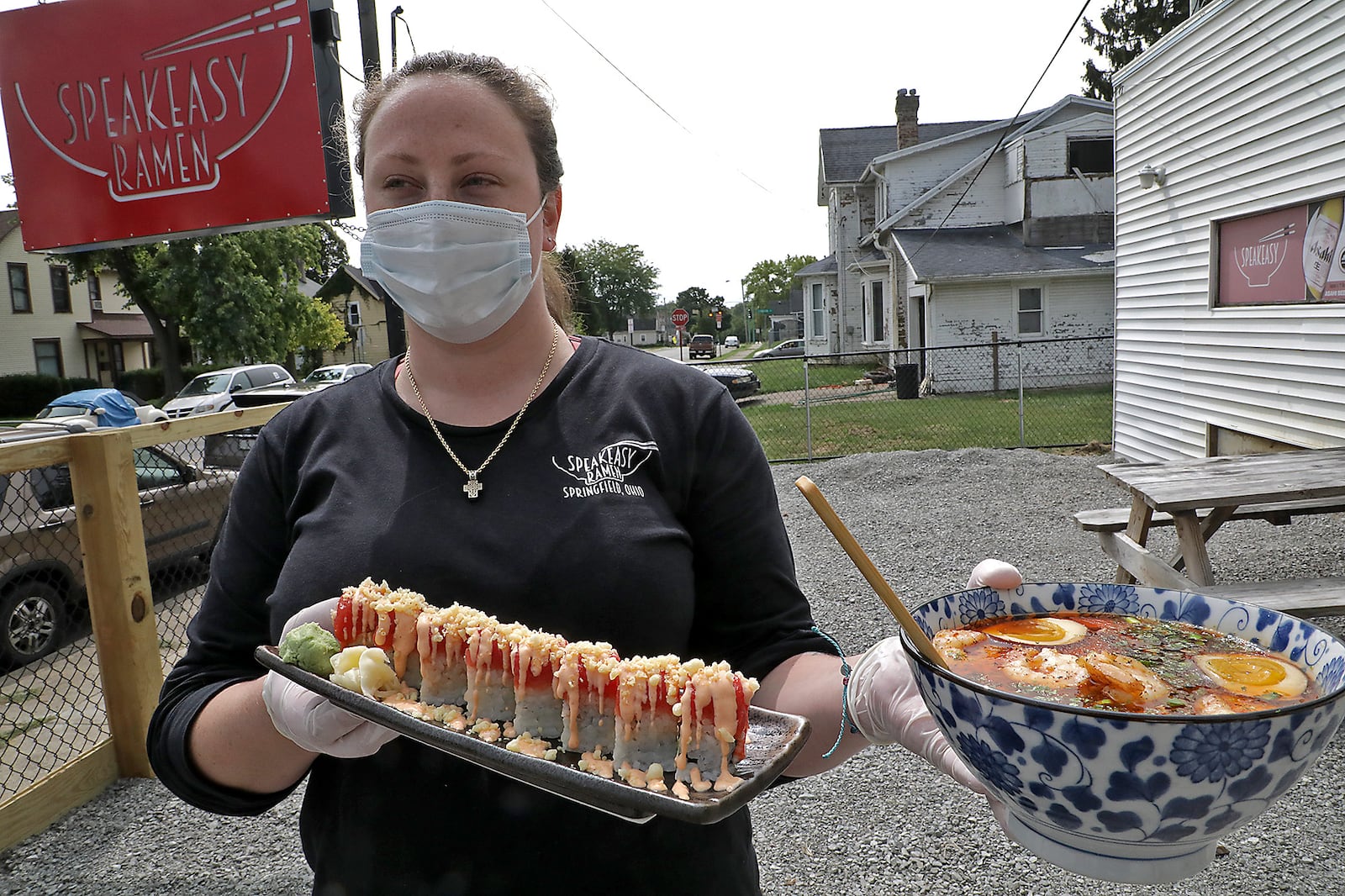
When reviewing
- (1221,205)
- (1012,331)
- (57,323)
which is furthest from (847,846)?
(57,323)

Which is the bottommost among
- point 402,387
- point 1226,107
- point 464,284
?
point 402,387

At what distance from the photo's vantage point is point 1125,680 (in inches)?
A: 41.5

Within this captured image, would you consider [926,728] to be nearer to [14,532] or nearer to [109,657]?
[109,657]

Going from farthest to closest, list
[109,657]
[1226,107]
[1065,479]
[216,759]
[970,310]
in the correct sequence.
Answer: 1. [970,310]
2. [1065,479]
3. [1226,107]
4. [109,657]
5. [216,759]

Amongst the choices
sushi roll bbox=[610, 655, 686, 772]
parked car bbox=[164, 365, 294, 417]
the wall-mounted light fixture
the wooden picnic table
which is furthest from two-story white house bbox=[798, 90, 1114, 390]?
sushi roll bbox=[610, 655, 686, 772]

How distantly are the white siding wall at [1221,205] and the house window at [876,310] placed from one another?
1860 cm

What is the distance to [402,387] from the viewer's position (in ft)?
5.95

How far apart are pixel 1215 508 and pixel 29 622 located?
28.7ft

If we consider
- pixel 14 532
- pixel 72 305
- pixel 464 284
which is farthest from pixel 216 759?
pixel 72 305

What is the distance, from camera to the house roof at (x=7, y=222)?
1541 inches

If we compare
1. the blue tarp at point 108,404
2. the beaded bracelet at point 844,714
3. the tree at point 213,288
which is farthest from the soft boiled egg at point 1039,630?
the tree at point 213,288

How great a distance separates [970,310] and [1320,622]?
18632 millimetres

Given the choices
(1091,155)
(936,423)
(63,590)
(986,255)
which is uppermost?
(1091,155)

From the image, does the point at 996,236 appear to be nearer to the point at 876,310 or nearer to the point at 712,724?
the point at 876,310
